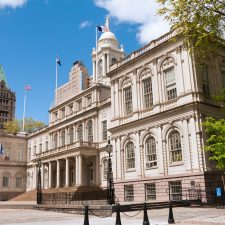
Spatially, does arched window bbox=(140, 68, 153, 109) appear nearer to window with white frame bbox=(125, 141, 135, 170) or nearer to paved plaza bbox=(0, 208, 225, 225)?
window with white frame bbox=(125, 141, 135, 170)

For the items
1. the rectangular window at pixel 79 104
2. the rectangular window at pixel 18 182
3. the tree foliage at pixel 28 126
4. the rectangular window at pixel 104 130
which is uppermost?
the tree foliage at pixel 28 126

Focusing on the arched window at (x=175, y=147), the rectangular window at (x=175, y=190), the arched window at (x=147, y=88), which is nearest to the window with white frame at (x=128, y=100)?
the arched window at (x=147, y=88)

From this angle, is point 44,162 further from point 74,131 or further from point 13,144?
point 13,144

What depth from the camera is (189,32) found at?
19.0 meters

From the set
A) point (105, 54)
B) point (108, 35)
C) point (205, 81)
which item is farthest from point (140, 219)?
point (108, 35)

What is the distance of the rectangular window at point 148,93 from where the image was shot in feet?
110

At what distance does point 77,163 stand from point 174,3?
96.7ft

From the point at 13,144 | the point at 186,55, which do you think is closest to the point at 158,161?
the point at 186,55

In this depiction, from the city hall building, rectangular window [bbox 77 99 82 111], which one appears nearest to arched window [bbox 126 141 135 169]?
the city hall building

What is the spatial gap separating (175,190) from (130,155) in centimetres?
720

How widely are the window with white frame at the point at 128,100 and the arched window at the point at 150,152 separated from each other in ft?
16.0

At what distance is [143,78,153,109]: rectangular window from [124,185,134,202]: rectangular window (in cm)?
863

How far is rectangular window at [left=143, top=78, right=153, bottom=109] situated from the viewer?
33.7 meters

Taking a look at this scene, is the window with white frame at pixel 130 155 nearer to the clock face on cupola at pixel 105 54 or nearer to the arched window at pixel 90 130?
the arched window at pixel 90 130
